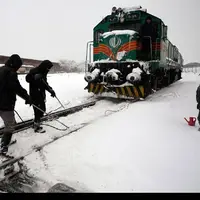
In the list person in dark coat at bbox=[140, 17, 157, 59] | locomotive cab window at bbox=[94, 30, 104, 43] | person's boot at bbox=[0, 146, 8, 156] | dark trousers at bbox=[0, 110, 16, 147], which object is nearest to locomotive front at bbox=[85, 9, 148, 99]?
person in dark coat at bbox=[140, 17, 157, 59]

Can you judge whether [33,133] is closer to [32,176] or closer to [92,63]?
[32,176]

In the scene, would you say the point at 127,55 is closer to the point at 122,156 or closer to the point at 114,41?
the point at 114,41

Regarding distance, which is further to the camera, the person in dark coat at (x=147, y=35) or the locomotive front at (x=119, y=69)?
the person in dark coat at (x=147, y=35)

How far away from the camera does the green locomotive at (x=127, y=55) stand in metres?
8.43

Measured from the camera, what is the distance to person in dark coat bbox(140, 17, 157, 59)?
8.94 m

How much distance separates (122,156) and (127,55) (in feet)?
19.3

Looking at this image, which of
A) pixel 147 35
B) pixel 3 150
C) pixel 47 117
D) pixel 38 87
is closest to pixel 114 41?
pixel 147 35

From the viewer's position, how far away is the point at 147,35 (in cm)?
906

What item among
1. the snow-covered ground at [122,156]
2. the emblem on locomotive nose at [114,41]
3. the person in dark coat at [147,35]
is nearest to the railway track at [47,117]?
the snow-covered ground at [122,156]

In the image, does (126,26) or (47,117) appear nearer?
(47,117)

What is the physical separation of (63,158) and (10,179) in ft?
2.89

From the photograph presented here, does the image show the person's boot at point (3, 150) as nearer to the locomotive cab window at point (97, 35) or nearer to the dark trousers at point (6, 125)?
the dark trousers at point (6, 125)

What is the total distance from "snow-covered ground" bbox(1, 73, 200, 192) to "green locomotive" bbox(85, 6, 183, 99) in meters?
2.83

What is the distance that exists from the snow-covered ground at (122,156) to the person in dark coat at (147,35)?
4472mm
